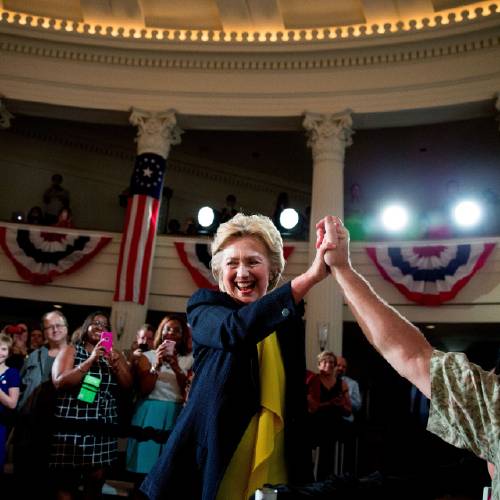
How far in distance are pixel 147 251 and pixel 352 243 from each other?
408 centimetres

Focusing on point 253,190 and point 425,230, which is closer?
point 425,230

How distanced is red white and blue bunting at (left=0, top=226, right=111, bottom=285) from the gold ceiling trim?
4260 mm

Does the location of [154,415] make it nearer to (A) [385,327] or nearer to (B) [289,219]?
(A) [385,327]

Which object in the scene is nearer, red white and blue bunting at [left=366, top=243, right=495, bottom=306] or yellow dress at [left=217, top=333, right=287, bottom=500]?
yellow dress at [left=217, top=333, right=287, bottom=500]

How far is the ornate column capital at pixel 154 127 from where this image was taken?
1134 cm

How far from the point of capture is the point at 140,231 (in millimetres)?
10734

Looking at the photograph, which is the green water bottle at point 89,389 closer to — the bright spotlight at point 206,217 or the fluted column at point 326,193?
the fluted column at point 326,193

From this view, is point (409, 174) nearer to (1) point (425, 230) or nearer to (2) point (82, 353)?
(1) point (425, 230)

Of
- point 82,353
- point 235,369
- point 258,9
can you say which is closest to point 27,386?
point 82,353

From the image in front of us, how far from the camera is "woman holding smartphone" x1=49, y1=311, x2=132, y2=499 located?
3355 millimetres

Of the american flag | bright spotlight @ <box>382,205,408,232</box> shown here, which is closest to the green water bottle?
the american flag

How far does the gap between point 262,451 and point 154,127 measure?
1061cm

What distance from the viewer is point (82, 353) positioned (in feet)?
12.2

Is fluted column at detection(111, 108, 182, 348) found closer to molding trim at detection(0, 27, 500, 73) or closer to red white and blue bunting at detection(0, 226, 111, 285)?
red white and blue bunting at detection(0, 226, 111, 285)
